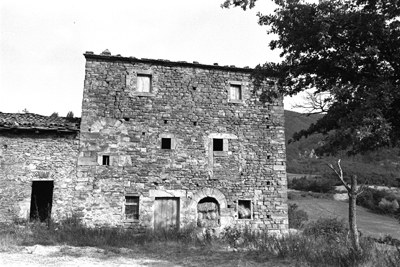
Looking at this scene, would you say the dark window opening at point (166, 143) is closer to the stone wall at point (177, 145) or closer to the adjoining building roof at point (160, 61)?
the stone wall at point (177, 145)

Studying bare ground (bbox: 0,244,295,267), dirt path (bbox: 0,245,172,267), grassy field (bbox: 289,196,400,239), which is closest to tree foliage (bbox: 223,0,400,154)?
bare ground (bbox: 0,244,295,267)

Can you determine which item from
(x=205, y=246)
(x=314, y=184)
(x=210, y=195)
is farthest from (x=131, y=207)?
(x=314, y=184)

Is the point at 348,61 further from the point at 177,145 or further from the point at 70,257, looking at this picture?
the point at 70,257

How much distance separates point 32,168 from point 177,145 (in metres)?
Result: 4.92

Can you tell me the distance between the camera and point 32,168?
37.2ft

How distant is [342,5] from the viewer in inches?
276

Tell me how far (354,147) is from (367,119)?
1189 millimetres

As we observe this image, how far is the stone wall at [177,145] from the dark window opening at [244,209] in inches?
4.6

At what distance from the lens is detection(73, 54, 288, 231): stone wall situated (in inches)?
468

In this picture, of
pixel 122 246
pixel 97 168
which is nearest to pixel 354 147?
pixel 122 246

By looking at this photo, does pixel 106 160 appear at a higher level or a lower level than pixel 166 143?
lower

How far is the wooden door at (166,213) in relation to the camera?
1208 cm

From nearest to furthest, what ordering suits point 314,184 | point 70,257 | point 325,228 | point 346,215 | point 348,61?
point 348,61 → point 70,257 → point 325,228 → point 346,215 → point 314,184

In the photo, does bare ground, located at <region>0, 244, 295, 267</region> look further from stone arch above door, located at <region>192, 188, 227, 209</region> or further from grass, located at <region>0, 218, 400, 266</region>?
stone arch above door, located at <region>192, 188, 227, 209</region>
